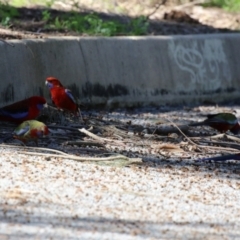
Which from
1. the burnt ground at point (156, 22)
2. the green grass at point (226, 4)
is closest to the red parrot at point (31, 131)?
the burnt ground at point (156, 22)

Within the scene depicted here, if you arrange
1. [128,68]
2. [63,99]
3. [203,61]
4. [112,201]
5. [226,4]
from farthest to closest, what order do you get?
[226,4] < [203,61] < [128,68] < [63,99] < [112,201]

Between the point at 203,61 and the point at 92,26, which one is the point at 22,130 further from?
the point at 92,26

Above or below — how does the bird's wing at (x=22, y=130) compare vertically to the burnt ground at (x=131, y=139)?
above

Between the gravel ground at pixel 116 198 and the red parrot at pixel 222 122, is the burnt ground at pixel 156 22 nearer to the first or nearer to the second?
the red parrot at pixel 222 122

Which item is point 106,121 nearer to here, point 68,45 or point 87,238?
point 68,45

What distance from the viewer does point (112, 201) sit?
5.96 m

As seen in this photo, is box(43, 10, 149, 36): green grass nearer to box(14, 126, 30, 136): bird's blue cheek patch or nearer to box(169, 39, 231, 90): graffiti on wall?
box(169, 39, 231, 90): graffiti on wall

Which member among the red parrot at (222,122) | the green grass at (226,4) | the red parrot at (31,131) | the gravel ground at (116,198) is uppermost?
the green grass at (226,4)

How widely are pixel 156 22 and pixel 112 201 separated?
10.6 metres

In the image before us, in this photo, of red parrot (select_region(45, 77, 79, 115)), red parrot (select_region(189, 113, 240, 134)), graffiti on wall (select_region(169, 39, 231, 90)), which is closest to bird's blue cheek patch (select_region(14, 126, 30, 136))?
red parrot (select_region(45, 77, 79, 115))

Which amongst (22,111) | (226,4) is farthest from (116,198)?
(226,4)

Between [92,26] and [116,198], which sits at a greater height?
[92,26]

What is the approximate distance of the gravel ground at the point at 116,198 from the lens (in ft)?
17.3

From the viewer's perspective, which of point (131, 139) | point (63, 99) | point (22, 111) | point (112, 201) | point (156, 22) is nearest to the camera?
point (112, 201)
